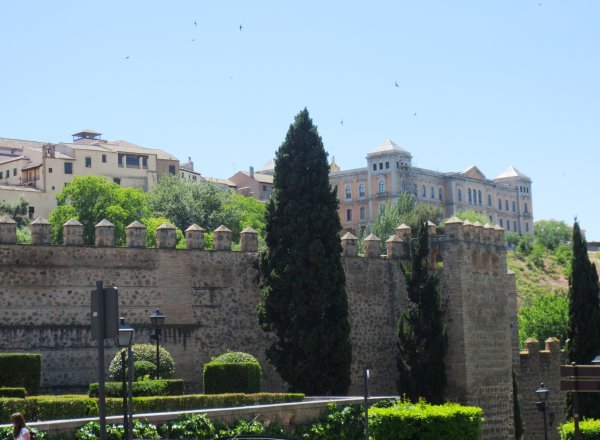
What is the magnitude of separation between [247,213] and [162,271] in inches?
1715

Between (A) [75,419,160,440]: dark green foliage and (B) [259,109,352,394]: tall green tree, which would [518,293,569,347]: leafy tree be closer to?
(B) [259,109,352,394]: tall green tree

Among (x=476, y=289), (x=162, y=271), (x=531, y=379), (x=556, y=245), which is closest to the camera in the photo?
(x=162, y=271)

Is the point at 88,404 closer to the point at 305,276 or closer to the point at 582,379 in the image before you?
the point at 582,379

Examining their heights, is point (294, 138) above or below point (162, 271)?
above

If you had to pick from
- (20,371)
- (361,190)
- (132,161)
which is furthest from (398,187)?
(20,371)

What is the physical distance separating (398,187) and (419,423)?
81.8m

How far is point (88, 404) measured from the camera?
22.8m

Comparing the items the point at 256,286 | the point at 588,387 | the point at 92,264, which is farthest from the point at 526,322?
the point at 588,387

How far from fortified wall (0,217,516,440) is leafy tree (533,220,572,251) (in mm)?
72631

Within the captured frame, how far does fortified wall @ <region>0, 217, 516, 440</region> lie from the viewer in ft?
103

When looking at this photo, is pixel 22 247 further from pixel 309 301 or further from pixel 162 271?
pixel 309 301

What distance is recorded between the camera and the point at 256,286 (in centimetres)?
3531

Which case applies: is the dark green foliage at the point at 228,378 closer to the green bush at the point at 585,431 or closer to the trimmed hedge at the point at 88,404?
the trimmed hedge at the point at 88,404

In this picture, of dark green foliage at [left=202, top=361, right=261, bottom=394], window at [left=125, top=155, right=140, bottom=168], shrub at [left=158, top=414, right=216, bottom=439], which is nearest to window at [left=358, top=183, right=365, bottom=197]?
window at [left=125, top=155, right=140, bottom=168]
